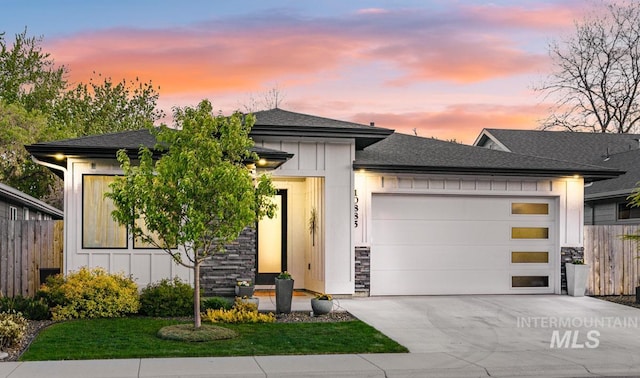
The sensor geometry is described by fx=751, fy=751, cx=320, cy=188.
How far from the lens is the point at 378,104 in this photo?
29.7 meters

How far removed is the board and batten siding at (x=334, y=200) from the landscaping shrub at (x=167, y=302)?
3.70 m

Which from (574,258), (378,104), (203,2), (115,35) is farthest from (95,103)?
(574,258)

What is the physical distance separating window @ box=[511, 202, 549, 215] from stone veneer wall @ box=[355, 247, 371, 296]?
3847 millimetres

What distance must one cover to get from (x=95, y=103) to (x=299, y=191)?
2655 centimetres

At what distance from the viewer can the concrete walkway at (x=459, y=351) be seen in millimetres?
9422

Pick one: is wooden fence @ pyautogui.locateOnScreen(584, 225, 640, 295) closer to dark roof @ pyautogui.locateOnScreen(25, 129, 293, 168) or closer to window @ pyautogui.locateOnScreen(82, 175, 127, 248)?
dark roof @ pyautogui.locateOnScreen(25, 129, 293, 168)

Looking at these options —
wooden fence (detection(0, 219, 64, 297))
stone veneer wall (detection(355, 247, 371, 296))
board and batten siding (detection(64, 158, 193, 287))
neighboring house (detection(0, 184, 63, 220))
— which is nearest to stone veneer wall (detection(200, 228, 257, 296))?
board and batten siding (detection(64, 158, 193, 287))

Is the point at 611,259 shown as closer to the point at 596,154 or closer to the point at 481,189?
the point at 481,189

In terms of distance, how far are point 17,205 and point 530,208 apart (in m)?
17.3

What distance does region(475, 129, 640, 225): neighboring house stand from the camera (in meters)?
22.5

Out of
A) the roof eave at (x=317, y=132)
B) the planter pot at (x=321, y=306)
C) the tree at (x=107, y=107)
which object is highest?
the tree at (x=107, y=107)

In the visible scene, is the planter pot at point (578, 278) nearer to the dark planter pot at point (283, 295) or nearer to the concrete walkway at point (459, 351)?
the concrete walkway at point (459, 351)

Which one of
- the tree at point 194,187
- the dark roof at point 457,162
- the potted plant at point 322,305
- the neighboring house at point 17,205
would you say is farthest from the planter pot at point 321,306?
the neighboring house at point 17,205

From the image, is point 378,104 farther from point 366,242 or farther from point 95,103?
point 95,103
